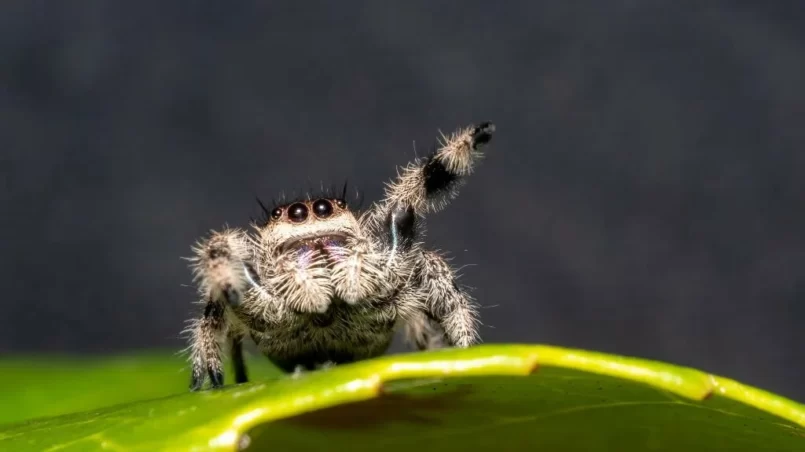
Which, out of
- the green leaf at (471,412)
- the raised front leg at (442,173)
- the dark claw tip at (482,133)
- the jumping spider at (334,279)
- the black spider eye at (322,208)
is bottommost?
the green leaf at (471,412)

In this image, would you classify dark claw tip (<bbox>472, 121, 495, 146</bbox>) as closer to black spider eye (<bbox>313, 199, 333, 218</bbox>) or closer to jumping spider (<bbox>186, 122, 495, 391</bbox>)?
jumping spider (<bbox>186, 122, 495, 391</bbox>)

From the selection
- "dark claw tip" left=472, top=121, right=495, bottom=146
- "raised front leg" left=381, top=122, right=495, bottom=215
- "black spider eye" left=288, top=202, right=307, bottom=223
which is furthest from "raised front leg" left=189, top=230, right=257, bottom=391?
"dark claw tip" left=472, top=121, right=495, bottom=146

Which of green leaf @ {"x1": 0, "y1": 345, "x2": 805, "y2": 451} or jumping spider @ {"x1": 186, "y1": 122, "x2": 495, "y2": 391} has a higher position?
jumping spider @ {"x1": 186, "y1": 122, "x2": 495, "y2": 391}

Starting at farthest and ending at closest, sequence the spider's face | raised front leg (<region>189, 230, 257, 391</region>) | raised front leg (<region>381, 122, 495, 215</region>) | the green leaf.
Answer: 1. raised front leg (<region>381, 122, 495, 215</region>)
2. the spider's face
3. raised front leg (<region>189, 230, 257, 391</region>)
4. the green leaf

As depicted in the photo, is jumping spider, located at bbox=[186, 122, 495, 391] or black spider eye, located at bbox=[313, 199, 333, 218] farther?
black spider eye, located at bbox=[313, 199, 333, 218]

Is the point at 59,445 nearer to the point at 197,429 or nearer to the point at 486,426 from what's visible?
the point at 197,429

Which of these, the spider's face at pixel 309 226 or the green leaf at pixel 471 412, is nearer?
the green leaf at pixel 471 412

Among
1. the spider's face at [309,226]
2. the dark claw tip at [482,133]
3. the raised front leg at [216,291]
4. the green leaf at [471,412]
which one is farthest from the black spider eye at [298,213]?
the green leaf at [471,412]

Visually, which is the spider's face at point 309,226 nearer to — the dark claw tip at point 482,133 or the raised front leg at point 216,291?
the raised front leg at point 216,291
